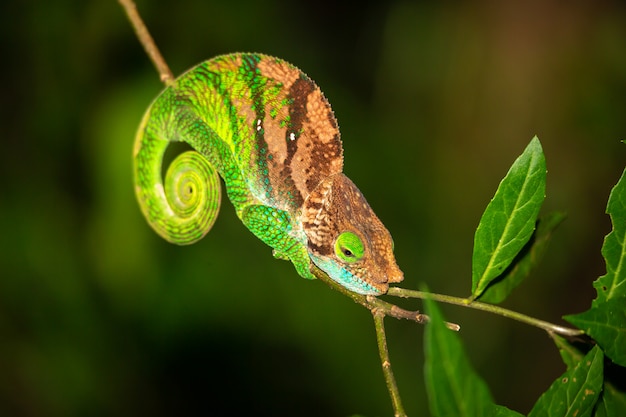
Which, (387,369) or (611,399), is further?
(611,399)

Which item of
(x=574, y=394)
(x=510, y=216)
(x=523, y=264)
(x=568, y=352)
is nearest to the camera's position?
(x=574, y=394)

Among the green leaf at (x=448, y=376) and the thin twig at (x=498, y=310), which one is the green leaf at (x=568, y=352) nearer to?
the thin twig at (x=498, y=310)

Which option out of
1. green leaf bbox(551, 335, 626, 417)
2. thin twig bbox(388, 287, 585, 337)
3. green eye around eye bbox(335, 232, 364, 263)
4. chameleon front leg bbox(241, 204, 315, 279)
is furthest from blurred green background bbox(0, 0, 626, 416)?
green leaf bbox(551, 335, 626, 417)

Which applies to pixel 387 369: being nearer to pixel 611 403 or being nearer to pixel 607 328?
pixel 607 328

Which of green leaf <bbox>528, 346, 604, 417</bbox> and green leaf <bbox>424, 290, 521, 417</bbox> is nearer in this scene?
green leaf <bbox>424, 290, 521, 417</bbox>

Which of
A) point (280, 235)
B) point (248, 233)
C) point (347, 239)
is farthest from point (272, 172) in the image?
point (248, 233)

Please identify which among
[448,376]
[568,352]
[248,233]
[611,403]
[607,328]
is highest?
[248,233]

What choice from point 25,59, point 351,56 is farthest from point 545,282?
point 25,59

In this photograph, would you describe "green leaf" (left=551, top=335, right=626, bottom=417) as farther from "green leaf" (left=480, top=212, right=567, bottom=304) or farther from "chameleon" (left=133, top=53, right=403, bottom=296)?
"chameleon" (left=133, top=53, right=403, bottom=296)
